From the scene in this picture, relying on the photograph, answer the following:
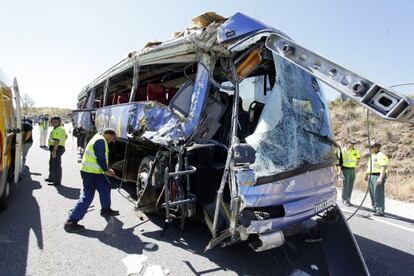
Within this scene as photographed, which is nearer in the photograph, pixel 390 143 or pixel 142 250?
pixel 142 250

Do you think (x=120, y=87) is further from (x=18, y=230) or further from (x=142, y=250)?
(x=142, y=250)

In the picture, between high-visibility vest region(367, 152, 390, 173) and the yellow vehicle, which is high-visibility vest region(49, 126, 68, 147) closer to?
the yellow vehicle

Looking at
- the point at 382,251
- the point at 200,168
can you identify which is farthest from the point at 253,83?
the point at 382,251

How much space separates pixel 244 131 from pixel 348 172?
183 inches

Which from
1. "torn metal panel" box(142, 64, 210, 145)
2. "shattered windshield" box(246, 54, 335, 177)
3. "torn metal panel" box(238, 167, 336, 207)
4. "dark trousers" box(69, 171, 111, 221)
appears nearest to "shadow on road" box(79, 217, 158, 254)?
"dark trousers" box(69, 171, 111, 221)

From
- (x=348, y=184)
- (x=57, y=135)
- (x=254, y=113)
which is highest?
(x=254, y=113)

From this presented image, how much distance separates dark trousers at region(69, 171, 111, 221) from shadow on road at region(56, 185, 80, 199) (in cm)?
170

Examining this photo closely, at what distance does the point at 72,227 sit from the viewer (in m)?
4.97

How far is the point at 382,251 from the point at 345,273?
1.37m

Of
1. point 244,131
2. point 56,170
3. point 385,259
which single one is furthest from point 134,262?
point 56,170

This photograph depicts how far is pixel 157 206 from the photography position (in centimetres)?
514

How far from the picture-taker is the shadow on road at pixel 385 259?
13.6 feet

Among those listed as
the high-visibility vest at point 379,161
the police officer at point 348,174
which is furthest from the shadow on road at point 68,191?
the high-visibility vest at point 379,161

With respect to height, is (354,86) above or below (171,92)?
below
